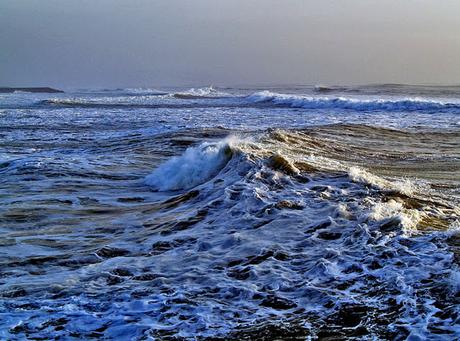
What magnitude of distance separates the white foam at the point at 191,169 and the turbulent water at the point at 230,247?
0.03 meters

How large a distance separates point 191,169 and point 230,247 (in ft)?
12.7

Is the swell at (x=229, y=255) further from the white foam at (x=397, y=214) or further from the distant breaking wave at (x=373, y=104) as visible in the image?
the distant breaking wave at (x=373, y=104)

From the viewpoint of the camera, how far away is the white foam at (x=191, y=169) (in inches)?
333

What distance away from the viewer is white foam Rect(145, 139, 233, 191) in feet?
27.8

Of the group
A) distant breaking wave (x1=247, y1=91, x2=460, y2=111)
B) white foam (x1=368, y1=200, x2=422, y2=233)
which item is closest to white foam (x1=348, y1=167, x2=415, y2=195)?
white foam (x1=368, y1=200, x2=422, y2=233)

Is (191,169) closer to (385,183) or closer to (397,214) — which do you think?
(385,183)

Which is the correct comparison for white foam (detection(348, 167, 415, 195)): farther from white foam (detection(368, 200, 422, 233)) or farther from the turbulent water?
white foam (detection(368, 200, 422, 233))

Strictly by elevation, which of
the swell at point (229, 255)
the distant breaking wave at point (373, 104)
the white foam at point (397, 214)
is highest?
the distant breaking wave at point (373, 104)

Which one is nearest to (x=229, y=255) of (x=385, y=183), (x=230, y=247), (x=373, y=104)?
(x=230, y=247)

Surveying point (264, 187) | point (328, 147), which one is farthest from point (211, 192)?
point (328, 147)

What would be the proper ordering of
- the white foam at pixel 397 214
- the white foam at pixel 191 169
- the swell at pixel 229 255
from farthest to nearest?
the white foam at pixel 191 169 → the white foam at pixel 397 214 → the swell at pixel 229 255

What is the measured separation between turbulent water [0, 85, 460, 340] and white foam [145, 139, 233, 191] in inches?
1.4

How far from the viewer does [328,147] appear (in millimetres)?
11812

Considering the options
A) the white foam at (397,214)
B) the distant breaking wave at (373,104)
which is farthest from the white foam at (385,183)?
the distant breaking wave at (373,104)
